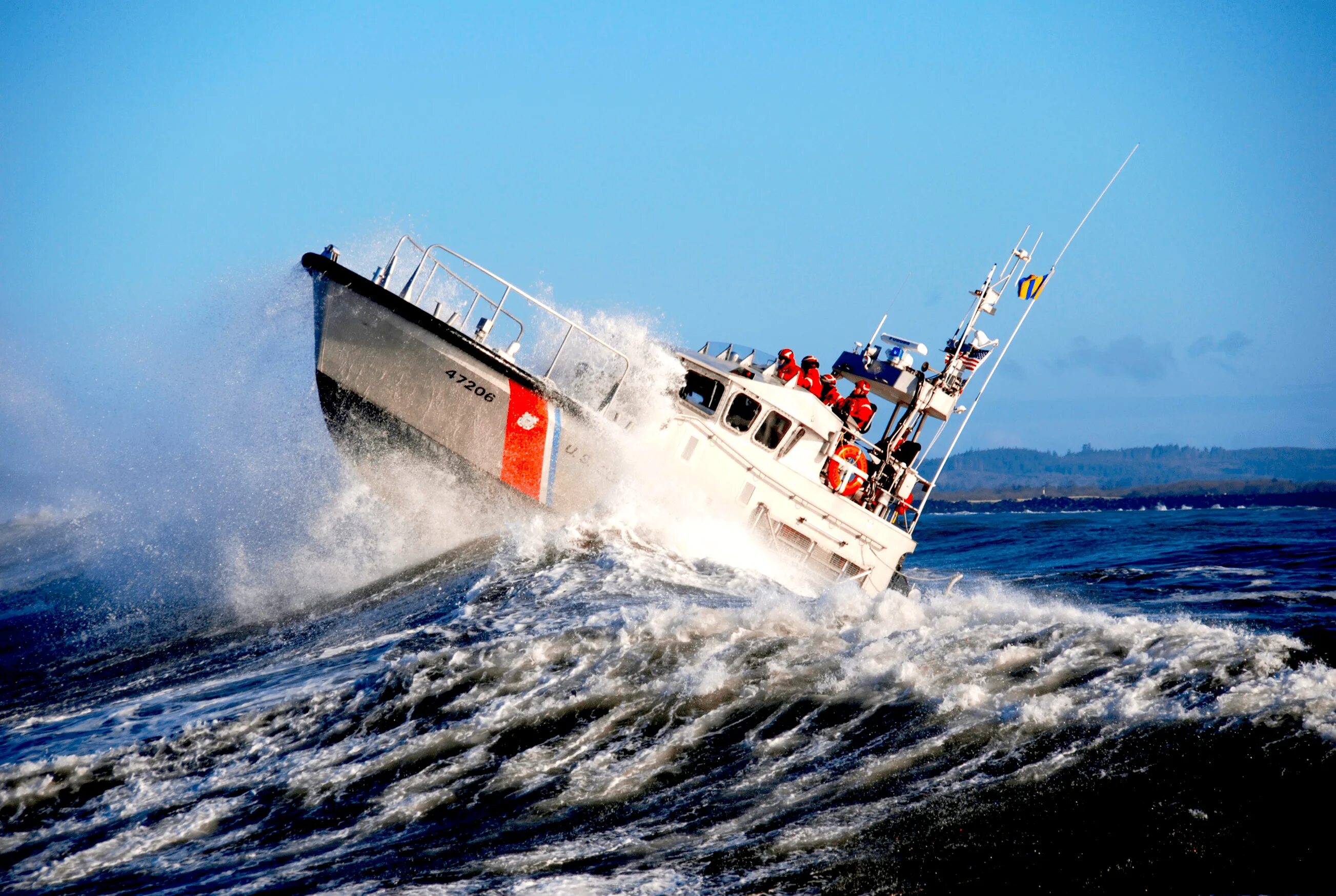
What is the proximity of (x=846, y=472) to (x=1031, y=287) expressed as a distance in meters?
3.71

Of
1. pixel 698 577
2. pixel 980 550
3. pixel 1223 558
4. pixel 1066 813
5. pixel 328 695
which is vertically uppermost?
pixel 980 550

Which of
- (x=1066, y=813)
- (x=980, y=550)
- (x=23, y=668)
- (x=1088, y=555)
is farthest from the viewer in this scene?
(x=980, y=550)

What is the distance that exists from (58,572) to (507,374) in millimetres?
6813

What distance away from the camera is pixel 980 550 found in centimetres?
2322

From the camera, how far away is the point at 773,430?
35.0 feet

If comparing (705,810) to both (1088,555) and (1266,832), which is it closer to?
(1266,832)

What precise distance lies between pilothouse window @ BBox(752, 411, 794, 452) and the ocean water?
2.16 m

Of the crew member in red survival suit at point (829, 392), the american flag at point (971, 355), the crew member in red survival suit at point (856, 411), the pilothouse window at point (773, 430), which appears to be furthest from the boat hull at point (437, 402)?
the american flag at point (971, 355)

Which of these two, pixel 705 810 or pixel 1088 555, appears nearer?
pixel 705 810

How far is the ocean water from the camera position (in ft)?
12.1

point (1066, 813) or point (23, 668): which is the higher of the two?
point (1066, 813)

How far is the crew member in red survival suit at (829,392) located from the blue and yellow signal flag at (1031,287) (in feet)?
9.84

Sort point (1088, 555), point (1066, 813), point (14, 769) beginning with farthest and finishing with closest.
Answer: point (1088, 555)
point (14, 769)
point (1066, 813)

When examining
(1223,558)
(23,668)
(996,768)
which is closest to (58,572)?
(23,668)
